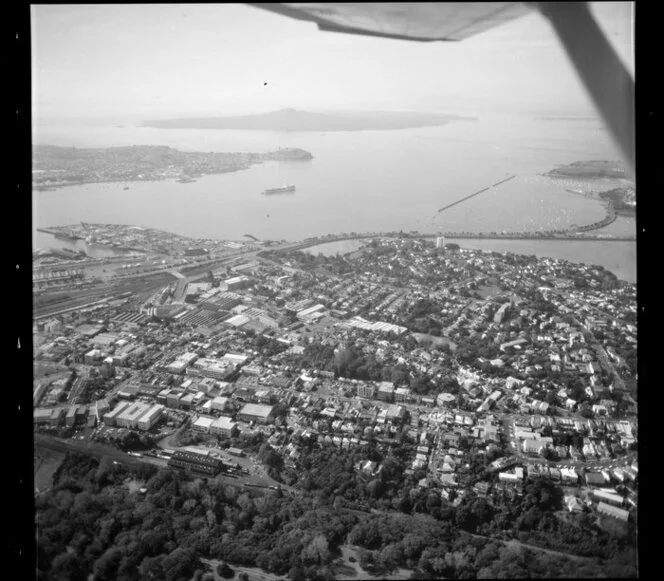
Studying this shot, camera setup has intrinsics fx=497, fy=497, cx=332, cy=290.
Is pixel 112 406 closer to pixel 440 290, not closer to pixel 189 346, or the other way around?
pixel 189 346

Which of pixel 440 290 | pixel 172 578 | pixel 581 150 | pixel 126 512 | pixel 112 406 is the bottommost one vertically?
pixel 172 578

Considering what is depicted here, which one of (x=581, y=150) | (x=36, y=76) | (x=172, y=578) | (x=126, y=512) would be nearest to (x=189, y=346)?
(x=126, y=512)

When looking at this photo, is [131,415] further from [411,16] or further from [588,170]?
[588,170]

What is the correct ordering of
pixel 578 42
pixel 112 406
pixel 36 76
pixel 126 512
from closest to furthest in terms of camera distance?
1. pixel 578 42
2. pixel 36 76
3. pixel 126 512
4. pixel 112 406

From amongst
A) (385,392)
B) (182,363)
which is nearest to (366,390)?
(385,392)

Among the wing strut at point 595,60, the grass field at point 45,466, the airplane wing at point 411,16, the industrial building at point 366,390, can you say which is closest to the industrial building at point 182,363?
the grass field at point 45,466

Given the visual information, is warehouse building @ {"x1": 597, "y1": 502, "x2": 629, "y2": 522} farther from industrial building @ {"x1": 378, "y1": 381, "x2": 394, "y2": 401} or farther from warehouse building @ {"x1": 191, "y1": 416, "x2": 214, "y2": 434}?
warehouse building @ {"x1": 191, "y1": 416, "x2": 214, "y2": 434}

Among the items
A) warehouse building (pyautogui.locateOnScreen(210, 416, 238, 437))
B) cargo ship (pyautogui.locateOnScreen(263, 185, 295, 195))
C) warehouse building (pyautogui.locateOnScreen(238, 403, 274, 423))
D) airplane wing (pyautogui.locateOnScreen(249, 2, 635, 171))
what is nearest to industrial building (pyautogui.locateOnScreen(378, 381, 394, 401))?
warehouse building (pyautogui.locateOnScreen(238, 403, 274, 423))
